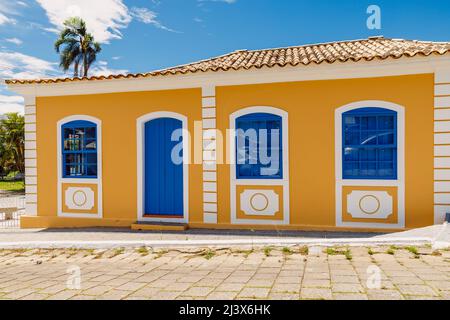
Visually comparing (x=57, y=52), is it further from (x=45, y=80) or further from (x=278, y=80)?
(x=278, y=80)

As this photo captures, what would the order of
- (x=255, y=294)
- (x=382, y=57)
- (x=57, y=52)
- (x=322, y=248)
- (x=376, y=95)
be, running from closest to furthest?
(x=255, y=294), (x=322, y=248), (x=382, y=57), (x=376, y=95), (x=57, y=52)

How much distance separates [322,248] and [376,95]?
10.7 ft

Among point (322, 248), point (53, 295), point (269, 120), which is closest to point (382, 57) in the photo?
point (269, 120)

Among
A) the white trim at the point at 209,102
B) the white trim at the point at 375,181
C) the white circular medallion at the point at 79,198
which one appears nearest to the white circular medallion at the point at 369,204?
the white trim at the point at 375,181

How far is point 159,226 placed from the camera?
7.09 metres

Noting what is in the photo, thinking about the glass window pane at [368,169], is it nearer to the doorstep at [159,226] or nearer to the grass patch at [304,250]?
the grass patch at [304,250]

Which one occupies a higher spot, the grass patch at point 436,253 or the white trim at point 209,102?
the white trim at point 209,102

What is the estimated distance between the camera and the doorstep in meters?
6.98

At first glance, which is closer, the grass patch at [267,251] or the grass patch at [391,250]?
the grass patch at [391,250]

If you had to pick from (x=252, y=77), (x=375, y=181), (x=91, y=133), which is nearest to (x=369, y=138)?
(x=375, y=181)

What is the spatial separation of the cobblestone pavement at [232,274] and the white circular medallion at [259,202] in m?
1.85

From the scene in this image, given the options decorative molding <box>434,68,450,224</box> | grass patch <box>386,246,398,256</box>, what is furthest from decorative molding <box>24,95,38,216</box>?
decorative molding <box>434,68,450,224</box>

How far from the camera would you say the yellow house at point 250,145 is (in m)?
6.21
